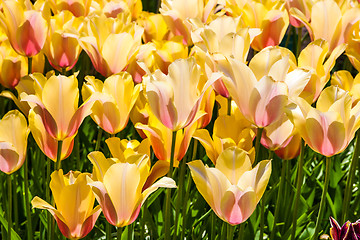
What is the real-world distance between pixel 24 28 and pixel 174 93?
628mm

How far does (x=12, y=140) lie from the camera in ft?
4.14

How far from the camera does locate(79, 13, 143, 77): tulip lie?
1555 millimetres

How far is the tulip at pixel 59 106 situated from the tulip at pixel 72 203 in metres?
0.15

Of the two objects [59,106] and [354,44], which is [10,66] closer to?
[59,106]

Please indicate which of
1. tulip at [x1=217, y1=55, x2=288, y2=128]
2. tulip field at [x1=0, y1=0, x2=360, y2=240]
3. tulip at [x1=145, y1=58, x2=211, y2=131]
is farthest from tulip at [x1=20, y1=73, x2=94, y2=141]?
tulip at [x1=217, y1=55, x2=288, y2=128]

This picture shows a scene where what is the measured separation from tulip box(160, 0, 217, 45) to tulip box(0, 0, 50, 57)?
372 millimetres

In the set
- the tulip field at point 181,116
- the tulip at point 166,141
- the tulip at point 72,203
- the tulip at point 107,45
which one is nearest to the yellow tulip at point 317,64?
the tulip field at point 181,116

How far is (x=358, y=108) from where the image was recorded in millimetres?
1221

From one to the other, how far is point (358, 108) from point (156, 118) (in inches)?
15.4

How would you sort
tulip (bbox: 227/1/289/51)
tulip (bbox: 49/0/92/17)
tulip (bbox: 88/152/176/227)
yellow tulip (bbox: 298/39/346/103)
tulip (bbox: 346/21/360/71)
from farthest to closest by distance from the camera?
tulip (bbox: 49/0/92/17), tulip (bbox: 227/1/289/51), tulip (bbox: 346/21/360/71), yellow tulip (bbox: 298/39/346/103), tulip (bbox: 88/152/176/227)

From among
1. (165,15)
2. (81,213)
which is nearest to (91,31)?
(165,15)

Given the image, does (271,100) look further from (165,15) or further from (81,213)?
(165,15)

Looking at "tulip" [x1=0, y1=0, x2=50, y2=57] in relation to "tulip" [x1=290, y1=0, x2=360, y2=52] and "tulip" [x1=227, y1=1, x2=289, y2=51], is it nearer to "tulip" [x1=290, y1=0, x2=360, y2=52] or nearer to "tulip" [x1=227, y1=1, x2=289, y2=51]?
"tulip" [x1=227, y1=1, x2=289, y2=51]

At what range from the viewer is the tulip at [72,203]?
3.61 ft
